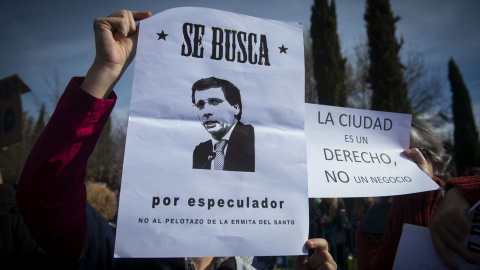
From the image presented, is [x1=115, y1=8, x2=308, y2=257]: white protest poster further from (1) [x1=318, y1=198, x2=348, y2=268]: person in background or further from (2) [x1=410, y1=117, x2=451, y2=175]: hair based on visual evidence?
(1) [x1=318, y1=198, x2=348, y2=268]: person in background

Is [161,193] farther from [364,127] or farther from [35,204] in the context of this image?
[364,127]

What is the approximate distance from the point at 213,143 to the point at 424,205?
3.96 ft

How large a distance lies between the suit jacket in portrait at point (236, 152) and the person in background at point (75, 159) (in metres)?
0.34

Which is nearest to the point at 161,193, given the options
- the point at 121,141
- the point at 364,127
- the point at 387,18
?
the point at 364,127

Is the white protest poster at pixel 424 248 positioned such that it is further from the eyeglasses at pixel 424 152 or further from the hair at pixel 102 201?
the hair at pixel 102 201

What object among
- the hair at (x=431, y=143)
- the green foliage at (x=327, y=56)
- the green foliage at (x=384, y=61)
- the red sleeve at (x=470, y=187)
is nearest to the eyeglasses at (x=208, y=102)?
the red sleeve at (x=470, y=187)

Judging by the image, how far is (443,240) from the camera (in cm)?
126

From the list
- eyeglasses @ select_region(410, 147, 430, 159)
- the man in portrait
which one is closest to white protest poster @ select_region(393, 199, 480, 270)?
eyeglasses @ select_region(410, 147, 430, 159)

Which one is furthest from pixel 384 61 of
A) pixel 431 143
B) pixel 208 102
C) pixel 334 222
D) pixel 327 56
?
pixel 208 102

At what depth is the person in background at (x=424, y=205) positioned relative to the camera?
126 cm

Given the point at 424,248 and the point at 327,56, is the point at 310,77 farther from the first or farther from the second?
the point at 424,248

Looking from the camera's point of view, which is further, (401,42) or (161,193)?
(401,42)

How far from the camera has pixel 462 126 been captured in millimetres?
22125

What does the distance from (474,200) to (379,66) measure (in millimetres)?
16151
